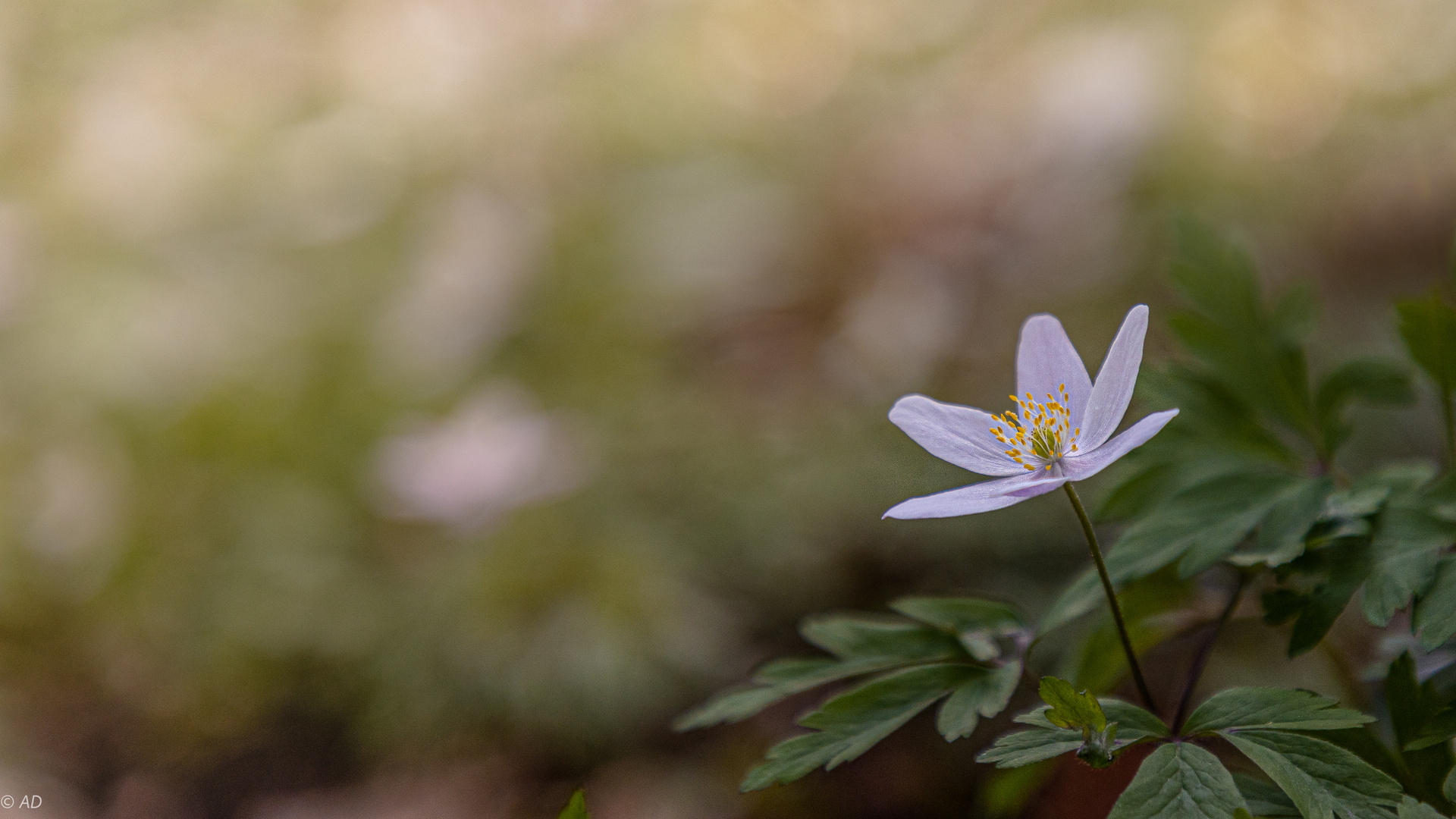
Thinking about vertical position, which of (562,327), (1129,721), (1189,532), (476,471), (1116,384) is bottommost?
(1129,721)

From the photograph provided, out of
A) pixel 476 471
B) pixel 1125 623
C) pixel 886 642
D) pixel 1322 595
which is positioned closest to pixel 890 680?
pixel 886 642

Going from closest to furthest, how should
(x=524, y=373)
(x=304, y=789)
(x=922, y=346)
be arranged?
1. (x=304, y=789)
2. (x=922, y=346)
3. (x=524, y=373)

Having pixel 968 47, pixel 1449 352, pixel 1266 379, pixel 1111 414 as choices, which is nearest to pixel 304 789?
pixel 1111 414

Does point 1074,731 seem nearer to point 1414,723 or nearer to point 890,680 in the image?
point 890,680

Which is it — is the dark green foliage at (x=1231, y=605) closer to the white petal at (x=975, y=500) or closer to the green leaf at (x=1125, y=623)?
the green leaf at (x=1125, y=623)

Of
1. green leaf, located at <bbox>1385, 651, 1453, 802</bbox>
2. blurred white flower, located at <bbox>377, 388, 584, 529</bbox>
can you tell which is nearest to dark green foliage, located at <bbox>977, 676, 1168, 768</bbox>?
green leaf, located at <bbox>1385, 651, 1453, 802</bbox>

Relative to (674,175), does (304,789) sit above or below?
below

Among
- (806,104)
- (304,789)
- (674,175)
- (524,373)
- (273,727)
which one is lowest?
(304,789)

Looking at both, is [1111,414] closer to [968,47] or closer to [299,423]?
[299,423]
